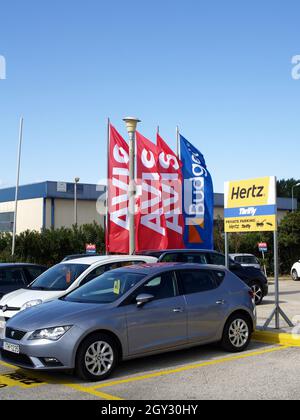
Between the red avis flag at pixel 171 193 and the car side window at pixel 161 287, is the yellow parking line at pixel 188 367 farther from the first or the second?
the red avis flag at pixel 171 193

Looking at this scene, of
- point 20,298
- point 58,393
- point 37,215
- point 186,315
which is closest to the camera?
point 58,393

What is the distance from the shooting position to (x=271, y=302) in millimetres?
17875

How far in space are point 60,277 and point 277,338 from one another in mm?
Answer: 4175

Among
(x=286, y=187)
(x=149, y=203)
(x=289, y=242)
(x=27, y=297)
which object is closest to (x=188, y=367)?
(x=27, y=297)

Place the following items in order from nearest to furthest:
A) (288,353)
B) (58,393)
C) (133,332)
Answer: (58,393) → (133,332) → (288,353)

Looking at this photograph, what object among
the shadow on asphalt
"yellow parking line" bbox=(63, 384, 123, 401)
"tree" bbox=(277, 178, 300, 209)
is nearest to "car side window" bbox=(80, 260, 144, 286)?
the shadow on asphalt

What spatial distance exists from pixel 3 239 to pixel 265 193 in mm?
17830

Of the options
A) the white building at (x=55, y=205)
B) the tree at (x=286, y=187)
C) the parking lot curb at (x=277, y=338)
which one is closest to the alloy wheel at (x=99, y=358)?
the parking lot curb at (x=277, y=338)

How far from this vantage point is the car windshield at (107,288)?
27.1 ft

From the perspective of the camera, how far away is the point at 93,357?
7508 millimetres

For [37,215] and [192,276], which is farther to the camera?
[37,215]

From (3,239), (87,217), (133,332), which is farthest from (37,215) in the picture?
(133,332)

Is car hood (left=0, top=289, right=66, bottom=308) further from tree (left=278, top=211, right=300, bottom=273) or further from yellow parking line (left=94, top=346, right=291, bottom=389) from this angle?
tree (left=278, top=211, right=300, bottom=273)
